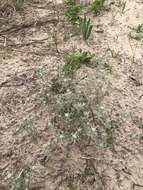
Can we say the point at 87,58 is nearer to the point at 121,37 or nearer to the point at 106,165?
the point at 121,37

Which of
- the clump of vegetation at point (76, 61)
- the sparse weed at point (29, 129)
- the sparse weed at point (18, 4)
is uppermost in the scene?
the sparse weed at point (18, 4)

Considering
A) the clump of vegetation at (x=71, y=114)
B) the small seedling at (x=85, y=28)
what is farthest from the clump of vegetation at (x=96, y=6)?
the clump of vegetation at (x=71, y=114)

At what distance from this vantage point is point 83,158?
287 cm

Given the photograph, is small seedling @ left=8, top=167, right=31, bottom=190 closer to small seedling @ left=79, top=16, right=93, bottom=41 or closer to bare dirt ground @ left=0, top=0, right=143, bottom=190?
bare dirt ground @ left=0, top=0, right=143, bottom=190

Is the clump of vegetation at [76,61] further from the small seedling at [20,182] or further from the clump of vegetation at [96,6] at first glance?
the small seedling at [20,182]

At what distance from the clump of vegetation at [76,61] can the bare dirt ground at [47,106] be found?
0.08 meters

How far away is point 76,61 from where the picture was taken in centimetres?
347

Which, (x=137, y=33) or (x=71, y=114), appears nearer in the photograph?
(x=71, y=114)

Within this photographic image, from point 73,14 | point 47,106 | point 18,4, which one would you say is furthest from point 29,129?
point 18,4

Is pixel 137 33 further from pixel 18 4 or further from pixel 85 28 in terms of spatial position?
pixel 18 4

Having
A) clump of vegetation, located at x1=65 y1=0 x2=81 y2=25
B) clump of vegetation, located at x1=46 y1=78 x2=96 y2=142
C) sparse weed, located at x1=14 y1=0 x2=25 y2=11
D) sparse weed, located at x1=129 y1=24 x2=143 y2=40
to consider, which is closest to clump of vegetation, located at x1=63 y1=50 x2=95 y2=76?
clump of vegetation, located at x1=46 y1=78 x2=96 y2=142

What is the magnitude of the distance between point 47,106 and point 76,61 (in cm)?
55

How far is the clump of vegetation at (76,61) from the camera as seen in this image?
339cm

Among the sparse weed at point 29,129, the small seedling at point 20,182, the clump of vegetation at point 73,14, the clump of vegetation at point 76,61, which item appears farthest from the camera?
the clump of vegetation at point 73,14
